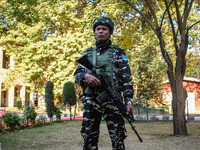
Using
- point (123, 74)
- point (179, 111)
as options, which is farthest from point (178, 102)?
point (123, 74)

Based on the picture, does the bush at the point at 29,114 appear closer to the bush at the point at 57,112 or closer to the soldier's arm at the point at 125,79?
the bush at the point at 57,112

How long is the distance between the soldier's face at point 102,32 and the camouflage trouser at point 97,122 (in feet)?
2.66

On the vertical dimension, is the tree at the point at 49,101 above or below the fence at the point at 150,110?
above

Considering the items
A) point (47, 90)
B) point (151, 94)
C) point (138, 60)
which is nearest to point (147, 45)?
point (138, 60)

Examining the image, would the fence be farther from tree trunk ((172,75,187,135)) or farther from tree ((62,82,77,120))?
tree trunk ((172,75,187,135))

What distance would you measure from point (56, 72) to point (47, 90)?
6.81 metres

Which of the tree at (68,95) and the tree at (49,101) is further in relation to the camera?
the tree at (68,95)

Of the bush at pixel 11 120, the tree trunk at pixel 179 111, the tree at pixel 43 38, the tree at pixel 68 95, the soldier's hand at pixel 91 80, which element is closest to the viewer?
the soldier's hand at pixel 91 80

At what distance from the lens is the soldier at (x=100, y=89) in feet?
9.52

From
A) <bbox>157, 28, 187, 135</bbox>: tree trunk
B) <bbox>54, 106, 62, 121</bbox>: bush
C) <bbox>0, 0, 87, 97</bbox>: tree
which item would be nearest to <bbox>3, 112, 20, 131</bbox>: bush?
<bbox>54, 106, 62, 121</bbox>: bush

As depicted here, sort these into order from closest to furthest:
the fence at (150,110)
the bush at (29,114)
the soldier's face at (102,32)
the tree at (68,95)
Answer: the soldier's face at (102,32), the bush at (29,114), the tree at (68,95), the fence at (150,110)

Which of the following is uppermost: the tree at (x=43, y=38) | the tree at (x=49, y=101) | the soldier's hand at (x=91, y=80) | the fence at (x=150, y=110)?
the tree at (x=43, y=38)

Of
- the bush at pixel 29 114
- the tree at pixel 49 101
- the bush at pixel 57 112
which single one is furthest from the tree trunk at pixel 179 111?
the tree at pixel 49 101

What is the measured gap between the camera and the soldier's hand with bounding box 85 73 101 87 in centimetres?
284
